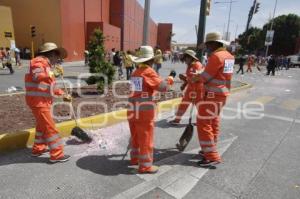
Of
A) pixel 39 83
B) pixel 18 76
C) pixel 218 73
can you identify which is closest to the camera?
pixel 39 83

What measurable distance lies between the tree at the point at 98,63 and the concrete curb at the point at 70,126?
2538 mm

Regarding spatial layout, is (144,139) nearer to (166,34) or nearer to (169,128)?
(169,128)

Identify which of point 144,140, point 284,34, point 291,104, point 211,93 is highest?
point 284,34

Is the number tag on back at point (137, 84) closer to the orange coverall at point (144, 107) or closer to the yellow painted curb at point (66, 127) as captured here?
the orange coverall at point (144, 107)

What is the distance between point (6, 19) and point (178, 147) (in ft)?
84.2

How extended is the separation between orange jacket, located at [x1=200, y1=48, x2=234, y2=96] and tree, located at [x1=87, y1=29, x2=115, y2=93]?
5463 mm

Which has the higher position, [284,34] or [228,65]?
[284,34]

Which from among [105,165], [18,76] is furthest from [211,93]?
[18,76]

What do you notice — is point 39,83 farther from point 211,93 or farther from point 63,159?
point 211,93

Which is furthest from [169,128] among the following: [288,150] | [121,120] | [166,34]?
[166,34]

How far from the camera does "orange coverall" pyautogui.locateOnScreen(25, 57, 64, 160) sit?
3.96 meters

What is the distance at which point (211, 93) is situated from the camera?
4.30 m

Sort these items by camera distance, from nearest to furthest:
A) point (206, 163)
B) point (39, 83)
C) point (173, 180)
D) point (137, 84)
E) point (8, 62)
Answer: point (137, 84)
point (173, 180)
point (39, 83)
point (206, 163)
point (8, 62)

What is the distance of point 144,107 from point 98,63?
6071mm
